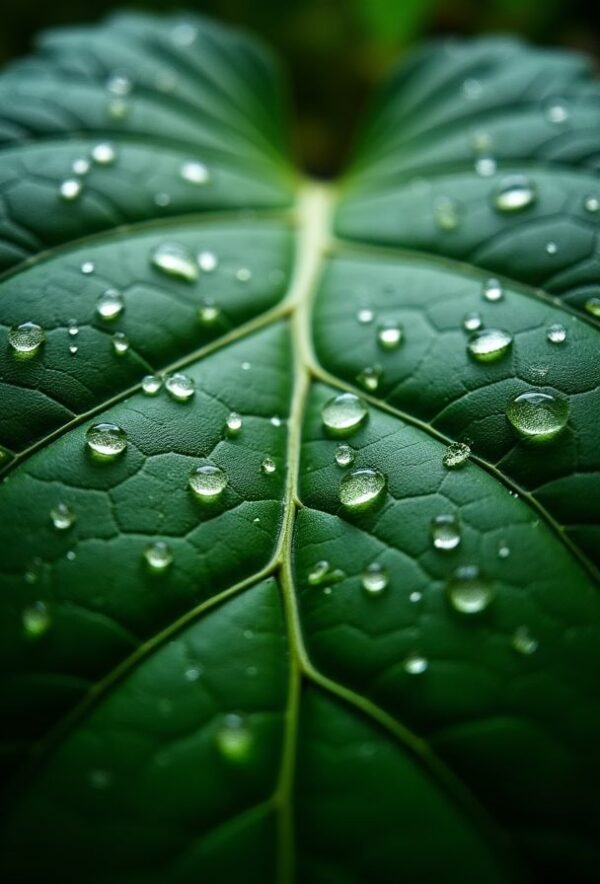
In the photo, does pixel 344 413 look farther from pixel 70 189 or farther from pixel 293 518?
pixel 70 189

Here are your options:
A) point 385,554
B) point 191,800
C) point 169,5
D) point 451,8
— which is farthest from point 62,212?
point 451,8

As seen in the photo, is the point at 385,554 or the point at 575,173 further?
the point at 575,173

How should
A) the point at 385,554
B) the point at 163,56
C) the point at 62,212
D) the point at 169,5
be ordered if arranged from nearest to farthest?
the point at 385,554 < the point at 62,212 < the point at 163,56 < the point at 169,5

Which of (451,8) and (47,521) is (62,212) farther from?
(451,8)

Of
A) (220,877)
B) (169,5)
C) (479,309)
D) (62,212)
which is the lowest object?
(220,877)

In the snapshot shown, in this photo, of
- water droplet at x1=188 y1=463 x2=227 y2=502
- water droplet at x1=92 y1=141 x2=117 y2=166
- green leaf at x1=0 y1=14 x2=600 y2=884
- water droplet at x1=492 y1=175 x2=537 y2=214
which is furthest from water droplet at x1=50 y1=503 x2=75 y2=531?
water droplet at x1=492 y1=175 x2=537 y2=214

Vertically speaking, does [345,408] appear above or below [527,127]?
below

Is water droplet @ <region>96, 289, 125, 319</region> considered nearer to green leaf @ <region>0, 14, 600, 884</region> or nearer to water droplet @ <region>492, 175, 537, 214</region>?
green leaf @ <region>0, 14, 600, 884</region>
